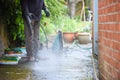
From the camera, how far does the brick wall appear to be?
2.99m

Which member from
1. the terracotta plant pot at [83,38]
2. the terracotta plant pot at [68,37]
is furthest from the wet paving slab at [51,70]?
the terracotta plant pot at [68,37]

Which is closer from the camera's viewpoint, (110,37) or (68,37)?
(110,37)

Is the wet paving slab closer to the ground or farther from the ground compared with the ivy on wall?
closer to the ground

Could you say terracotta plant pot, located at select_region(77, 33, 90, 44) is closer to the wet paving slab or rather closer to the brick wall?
the wet paving slab

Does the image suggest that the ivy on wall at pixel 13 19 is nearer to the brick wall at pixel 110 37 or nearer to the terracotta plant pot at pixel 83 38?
the terracotta plant pot at pixel 83 38

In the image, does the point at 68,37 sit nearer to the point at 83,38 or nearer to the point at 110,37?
the point at 83,38

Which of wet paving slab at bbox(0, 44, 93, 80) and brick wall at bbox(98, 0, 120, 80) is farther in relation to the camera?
wet paving slab at bbox(0, 44, 93, 80)

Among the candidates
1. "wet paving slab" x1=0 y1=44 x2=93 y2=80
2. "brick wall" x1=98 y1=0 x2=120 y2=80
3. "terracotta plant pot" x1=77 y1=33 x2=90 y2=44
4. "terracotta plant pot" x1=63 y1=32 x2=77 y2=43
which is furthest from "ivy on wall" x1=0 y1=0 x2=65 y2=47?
"brick wall" x1=98 y1=0 x2=120 y2=80

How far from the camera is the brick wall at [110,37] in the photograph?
9.82ft

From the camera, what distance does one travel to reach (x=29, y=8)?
7125mm

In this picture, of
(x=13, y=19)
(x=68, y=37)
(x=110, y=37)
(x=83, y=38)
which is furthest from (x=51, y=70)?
(x=68, y=37)

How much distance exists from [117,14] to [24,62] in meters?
4.19

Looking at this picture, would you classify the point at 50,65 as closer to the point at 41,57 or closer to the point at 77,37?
the point at 41,57

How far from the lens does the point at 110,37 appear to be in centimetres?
336
